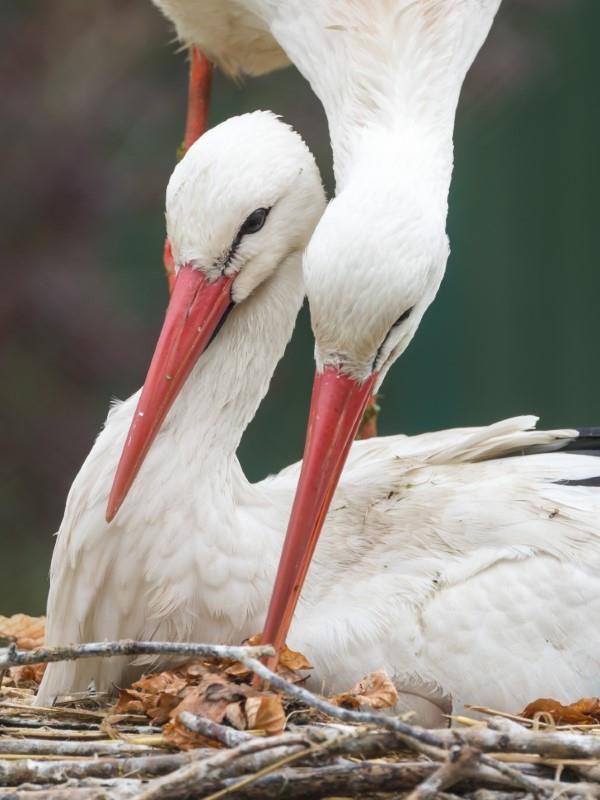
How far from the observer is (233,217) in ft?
10.8

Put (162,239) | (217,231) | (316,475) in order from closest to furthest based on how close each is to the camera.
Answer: (316,475) → (217,231) → (162,239)

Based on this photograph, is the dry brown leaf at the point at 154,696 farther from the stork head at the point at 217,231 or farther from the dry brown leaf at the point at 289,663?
the stork head at the point at 217,231

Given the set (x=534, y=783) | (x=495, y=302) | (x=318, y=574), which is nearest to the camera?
(x=534, y=783)

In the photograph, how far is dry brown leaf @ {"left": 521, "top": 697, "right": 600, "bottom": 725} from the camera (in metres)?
3.18

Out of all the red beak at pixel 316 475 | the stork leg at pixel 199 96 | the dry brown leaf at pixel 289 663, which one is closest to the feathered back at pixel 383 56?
the red beak at pixel 316 475

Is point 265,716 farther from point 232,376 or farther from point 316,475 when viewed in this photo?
point 232,376

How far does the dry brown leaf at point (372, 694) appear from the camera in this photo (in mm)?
3031

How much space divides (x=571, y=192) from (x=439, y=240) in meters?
3.52

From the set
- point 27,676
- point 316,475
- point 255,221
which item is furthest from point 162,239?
point 316,475

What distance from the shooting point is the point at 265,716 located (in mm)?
2863

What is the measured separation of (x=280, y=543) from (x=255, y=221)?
2.24 feet

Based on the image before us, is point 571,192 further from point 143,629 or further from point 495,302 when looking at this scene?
point 143,629

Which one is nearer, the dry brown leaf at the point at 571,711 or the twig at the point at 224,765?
the twig at the point at 224,765

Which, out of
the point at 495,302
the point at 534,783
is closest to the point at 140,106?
the point at 495,302
